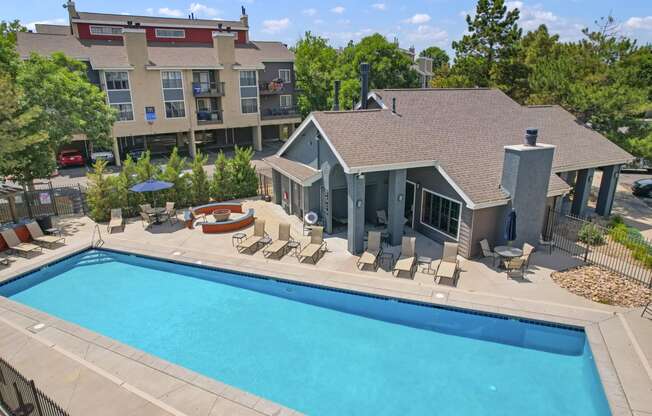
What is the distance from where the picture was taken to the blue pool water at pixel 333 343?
10.2m

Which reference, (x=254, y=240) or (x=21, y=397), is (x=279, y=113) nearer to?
(x=254, y=240)

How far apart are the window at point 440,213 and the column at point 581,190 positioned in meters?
8.13

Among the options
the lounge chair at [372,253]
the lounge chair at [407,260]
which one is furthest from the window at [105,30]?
the lounge chair at [407,260]

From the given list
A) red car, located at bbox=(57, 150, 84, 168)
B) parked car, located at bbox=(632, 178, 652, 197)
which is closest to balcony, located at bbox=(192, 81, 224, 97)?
red car, located at bbox=(57, 150, 84, 168)

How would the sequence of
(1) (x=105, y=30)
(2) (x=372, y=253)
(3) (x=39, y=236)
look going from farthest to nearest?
(1) (x=105, y=30) < (3) (x=39, y=236) < (2) (x=372, y=253)

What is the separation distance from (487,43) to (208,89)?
27.5 metres

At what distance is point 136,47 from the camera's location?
39.0 metres

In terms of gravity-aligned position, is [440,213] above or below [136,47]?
below

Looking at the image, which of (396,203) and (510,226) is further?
(396,203)

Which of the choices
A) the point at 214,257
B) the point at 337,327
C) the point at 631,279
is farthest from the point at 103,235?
the point at 631,279

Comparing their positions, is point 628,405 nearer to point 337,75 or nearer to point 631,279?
point 631,279

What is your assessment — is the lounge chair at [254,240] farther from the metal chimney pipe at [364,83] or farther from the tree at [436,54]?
the tree at [436,54]

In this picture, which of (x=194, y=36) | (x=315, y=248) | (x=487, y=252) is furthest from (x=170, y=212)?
(x=194, y=36)

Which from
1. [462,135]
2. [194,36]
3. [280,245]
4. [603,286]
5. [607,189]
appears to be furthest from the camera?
[194,36]
